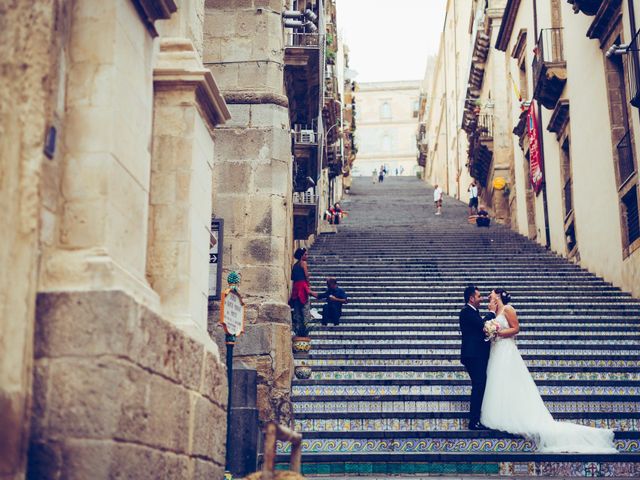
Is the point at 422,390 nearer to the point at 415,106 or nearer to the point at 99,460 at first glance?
the point at 99,460

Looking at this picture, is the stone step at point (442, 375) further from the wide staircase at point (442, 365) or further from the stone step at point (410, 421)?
the stone step at point (410, 421)

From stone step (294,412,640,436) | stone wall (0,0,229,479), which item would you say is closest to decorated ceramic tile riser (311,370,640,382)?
stone step (294,412,640,436)

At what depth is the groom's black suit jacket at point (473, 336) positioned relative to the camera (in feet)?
33.7

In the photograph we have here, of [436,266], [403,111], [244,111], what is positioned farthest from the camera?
[403,111]

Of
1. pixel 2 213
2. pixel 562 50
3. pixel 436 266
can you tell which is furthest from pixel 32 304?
pixel 562 50

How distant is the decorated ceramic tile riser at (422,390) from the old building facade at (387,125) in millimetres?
70557

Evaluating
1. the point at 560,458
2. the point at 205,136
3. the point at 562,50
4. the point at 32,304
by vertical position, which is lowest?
the point at 560,458

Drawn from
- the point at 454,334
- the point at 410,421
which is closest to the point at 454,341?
the point at 454,334

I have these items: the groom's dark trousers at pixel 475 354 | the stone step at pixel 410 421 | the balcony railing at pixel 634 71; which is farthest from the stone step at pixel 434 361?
the balcony railing at pixel 634 71

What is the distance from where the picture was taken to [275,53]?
1245 centimetres

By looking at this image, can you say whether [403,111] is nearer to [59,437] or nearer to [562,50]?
[562,50]

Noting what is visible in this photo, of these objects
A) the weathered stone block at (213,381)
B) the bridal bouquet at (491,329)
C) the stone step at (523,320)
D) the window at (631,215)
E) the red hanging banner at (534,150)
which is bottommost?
the weathered stone block at (213,381)

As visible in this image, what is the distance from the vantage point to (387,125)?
85.4 meters

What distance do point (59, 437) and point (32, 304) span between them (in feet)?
1.93
